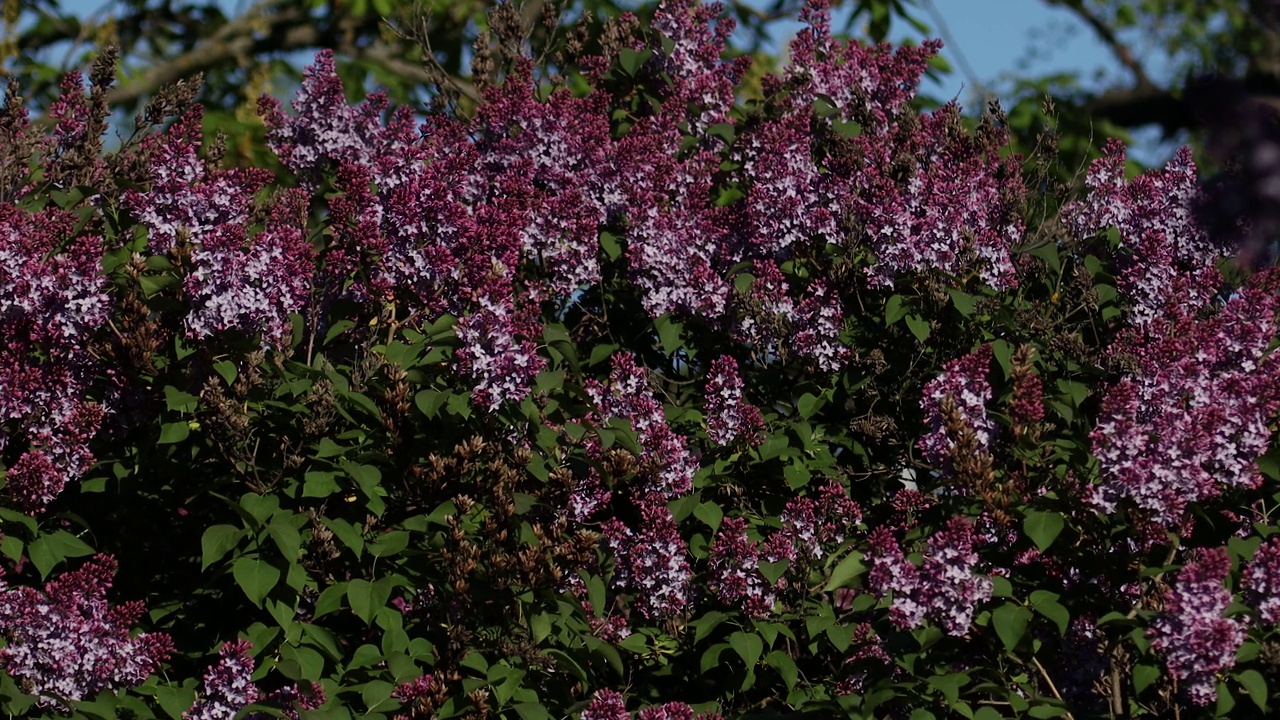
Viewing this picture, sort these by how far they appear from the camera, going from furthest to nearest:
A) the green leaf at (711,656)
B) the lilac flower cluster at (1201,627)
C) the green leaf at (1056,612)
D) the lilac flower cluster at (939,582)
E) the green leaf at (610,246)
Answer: the green leaf at (610,246) → the green leaf at (711,656) → the green leaf at (1056,612) → the lilac flower cluster at (939,582) → the lilac flower cluster at (1201,627)

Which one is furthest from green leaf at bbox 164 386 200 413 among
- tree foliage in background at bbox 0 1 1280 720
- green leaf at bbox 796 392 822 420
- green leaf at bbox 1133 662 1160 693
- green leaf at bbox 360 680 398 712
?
green leaf at bbox 1133 662 1160 693

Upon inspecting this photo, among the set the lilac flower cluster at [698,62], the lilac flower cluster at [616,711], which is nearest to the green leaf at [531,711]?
the lilac flower cluster at [616,711]

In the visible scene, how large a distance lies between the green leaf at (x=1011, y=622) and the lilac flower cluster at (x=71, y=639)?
2327 millimetres

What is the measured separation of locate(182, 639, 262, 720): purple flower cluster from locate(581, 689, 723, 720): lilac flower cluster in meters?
0.94

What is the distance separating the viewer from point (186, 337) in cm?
455

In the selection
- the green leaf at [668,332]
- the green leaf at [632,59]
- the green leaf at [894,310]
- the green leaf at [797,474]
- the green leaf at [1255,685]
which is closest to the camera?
the green leaf at [1255,685]

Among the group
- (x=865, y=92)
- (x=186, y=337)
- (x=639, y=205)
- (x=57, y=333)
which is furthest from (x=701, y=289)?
(x=57, y=333)

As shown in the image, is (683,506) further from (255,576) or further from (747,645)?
(255,576)

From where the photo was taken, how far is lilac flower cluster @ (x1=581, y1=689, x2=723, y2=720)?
430 centimetres

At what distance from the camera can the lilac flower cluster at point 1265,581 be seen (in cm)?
394

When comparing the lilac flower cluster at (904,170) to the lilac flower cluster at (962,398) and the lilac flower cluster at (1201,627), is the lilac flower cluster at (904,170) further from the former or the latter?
the lilac flower cluster at (1201,627)

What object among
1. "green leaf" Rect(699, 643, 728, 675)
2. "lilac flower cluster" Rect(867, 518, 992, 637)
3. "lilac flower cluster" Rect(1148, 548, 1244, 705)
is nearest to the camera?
"lilac flower cluster" Rect(1148, 548, 1244, 705)

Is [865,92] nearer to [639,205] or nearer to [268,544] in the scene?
[639,205]

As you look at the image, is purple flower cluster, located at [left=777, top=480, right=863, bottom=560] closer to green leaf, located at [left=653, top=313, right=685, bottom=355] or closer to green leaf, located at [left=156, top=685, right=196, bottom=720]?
green leaf, located at [left=653, top=313, right=685, bottom=355]
